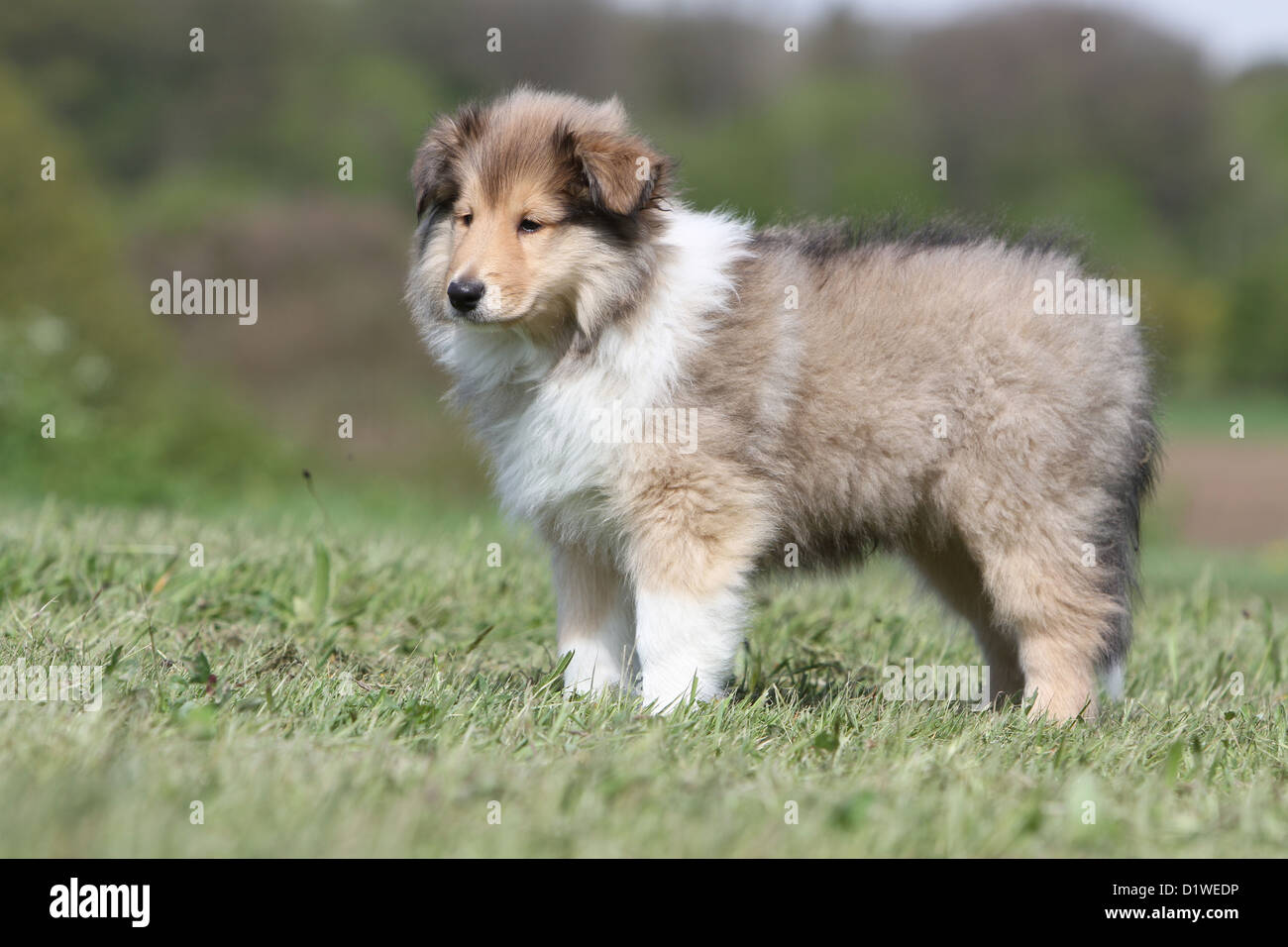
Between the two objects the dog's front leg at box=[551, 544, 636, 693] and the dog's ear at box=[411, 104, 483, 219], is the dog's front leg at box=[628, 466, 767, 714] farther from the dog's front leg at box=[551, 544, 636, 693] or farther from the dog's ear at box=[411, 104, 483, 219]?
the dog's ear at box=[411, 104, 483, 219]

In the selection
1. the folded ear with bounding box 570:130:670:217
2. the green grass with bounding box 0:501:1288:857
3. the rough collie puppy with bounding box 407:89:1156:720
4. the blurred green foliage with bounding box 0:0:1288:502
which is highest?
the blurred green foliage with bounding box 0:0:1288:502

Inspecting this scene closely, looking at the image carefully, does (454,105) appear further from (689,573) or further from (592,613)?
(689,573)

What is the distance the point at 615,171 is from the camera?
426cm

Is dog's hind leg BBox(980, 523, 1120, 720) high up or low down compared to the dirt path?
down

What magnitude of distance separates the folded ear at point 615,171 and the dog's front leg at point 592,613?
118cm

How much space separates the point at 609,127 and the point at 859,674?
2368mm

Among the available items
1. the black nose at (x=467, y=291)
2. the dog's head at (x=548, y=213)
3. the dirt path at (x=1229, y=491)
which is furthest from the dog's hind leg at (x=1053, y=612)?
the dirt path at (x=1229, y=491)

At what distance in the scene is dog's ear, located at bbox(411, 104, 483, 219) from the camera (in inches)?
176

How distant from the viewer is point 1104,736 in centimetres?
413

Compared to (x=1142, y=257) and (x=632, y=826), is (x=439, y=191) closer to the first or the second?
(x=632, y=826)

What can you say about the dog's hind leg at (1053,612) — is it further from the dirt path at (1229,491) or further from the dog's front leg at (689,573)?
the dirt path at (1229,491)

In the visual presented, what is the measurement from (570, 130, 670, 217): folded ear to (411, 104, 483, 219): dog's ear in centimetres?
42

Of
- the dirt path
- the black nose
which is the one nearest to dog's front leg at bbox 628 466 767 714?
the black nose

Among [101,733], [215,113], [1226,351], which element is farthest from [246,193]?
[1226,351]
